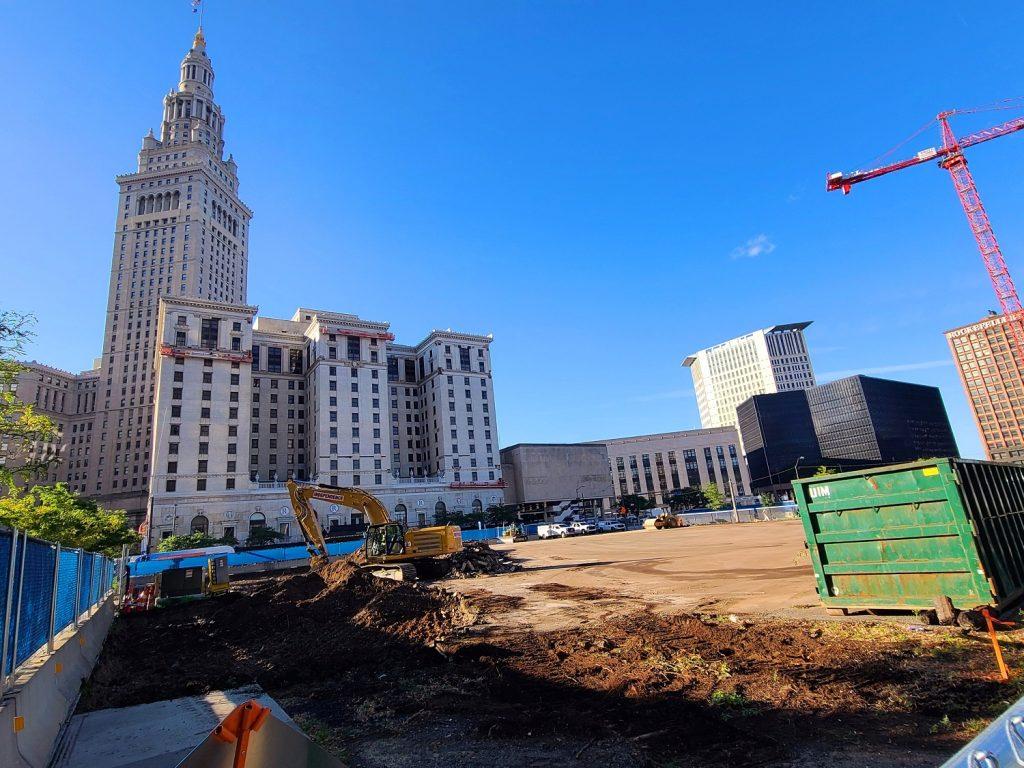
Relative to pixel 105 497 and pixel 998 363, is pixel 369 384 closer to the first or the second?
pixel 105 497

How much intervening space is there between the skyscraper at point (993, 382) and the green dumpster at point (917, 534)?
634ft

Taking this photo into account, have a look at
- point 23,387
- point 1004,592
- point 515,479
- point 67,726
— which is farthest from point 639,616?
point 23,387

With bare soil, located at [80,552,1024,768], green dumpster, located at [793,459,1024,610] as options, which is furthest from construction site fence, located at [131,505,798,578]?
green dumpster, located at [793,459,1024,610]

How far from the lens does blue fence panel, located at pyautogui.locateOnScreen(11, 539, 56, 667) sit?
257 inches

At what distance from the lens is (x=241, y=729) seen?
2531 mm

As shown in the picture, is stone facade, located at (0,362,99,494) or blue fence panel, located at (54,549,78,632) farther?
stone facade, located at (0,362,99,494)

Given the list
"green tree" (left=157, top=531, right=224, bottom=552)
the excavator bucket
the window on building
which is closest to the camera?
the excavator bucket

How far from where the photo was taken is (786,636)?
9117mm

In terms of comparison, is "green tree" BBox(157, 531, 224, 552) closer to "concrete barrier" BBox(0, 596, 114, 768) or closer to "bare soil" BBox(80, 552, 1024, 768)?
"bare soil" BBox(80, 552, 1024, 768)

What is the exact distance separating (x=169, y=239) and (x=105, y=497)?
5782 cm

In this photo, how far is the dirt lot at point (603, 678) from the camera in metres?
5.58

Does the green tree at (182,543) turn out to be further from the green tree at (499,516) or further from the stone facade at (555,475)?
the stone facade at (555,475)

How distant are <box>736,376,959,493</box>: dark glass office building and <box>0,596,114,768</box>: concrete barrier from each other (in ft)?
477

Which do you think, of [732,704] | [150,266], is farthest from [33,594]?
[150,266]
